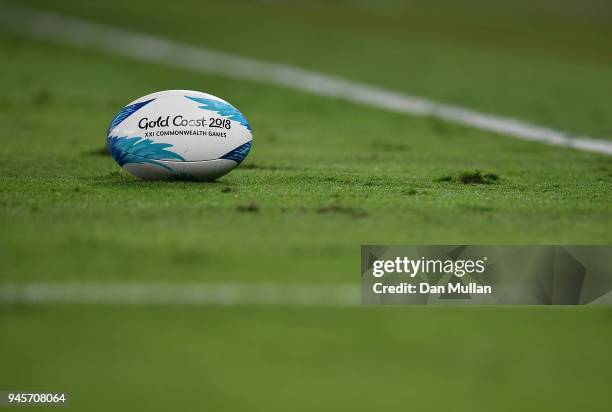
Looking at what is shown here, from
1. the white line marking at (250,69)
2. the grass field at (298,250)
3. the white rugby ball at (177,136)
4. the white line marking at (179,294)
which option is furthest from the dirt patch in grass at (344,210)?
the white line marking at (250,69)

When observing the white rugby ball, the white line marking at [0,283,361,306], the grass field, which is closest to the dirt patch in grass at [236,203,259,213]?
the grass field

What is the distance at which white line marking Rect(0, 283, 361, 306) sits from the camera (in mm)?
6020

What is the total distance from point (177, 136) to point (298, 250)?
2660 mm

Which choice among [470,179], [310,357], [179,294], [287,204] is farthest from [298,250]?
[470,179]

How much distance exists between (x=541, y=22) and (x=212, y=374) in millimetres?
37355

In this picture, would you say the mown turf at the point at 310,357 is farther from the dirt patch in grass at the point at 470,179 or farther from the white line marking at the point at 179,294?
the dirt patch in grass at the point at 470,179

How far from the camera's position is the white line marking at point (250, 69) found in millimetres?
17531

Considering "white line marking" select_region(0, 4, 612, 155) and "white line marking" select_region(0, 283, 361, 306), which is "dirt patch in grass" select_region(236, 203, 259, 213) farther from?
"white line marking" select_region(0, 4, 612, 155)

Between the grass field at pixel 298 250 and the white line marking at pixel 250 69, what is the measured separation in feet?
2.36

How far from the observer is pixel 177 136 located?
943 cm

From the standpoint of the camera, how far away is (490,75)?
25.7 m

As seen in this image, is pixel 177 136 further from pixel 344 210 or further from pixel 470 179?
pixel 470 179

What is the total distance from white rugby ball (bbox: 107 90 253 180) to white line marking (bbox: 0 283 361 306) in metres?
3.30

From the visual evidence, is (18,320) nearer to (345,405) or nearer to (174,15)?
(345,405)
